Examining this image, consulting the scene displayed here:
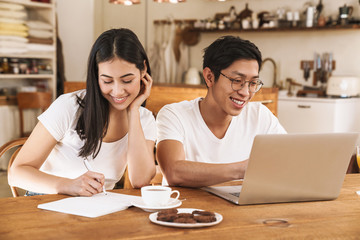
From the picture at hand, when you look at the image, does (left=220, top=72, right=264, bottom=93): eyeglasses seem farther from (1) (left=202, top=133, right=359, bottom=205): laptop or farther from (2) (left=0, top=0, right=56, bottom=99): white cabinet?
(2) (left=0, top=0, right=56, bottom=99): white cabinet

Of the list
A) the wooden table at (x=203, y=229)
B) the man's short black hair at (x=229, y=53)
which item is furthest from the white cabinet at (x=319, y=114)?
the wooden table at (x=203, y=229)

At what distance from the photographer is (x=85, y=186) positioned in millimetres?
1522

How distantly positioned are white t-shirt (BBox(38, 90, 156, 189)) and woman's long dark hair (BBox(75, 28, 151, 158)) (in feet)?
0.13

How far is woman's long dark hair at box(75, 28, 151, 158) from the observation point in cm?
185

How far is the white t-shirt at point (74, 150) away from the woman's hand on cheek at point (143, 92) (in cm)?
7

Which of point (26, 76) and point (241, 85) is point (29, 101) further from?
point (241, 85)

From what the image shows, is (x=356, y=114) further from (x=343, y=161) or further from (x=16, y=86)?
(x=343, y=161)

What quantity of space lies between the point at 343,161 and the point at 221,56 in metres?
0.73

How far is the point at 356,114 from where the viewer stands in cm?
548

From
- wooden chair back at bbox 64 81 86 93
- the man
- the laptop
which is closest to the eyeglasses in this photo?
the man

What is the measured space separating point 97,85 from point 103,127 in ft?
0.56

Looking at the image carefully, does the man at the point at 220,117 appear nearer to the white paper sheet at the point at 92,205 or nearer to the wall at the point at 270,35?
the white paper sheet at the point at 92,205

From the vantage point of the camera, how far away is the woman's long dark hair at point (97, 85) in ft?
6.06

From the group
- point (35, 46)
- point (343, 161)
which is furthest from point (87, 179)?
point (35, 46)
